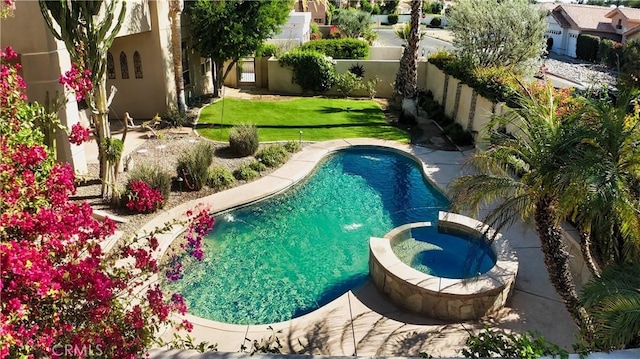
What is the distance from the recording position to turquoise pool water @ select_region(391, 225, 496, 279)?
411 inches

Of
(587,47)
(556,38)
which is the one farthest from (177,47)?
(556,38)

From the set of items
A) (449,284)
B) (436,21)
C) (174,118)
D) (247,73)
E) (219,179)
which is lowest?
(449,284)

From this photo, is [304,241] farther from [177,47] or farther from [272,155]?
[177,47]

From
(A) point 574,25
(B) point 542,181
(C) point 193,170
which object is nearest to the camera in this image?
(B) point 542,181

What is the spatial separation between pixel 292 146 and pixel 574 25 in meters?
54.5

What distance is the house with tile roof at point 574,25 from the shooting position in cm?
5666

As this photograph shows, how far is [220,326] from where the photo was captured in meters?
8.32

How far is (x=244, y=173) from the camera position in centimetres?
1505

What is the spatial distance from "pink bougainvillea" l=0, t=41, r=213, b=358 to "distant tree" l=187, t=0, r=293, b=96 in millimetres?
17563

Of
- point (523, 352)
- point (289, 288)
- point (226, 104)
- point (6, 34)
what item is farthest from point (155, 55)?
point (523, 352)

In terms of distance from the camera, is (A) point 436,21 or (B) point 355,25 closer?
(B) point 355,25

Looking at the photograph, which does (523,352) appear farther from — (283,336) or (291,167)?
(291,167)

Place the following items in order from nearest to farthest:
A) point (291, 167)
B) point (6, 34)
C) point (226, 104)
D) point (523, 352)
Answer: point (523, 352)
point (6, 34)
point (291, 167)
point (226, 104)

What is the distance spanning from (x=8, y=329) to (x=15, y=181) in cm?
162
